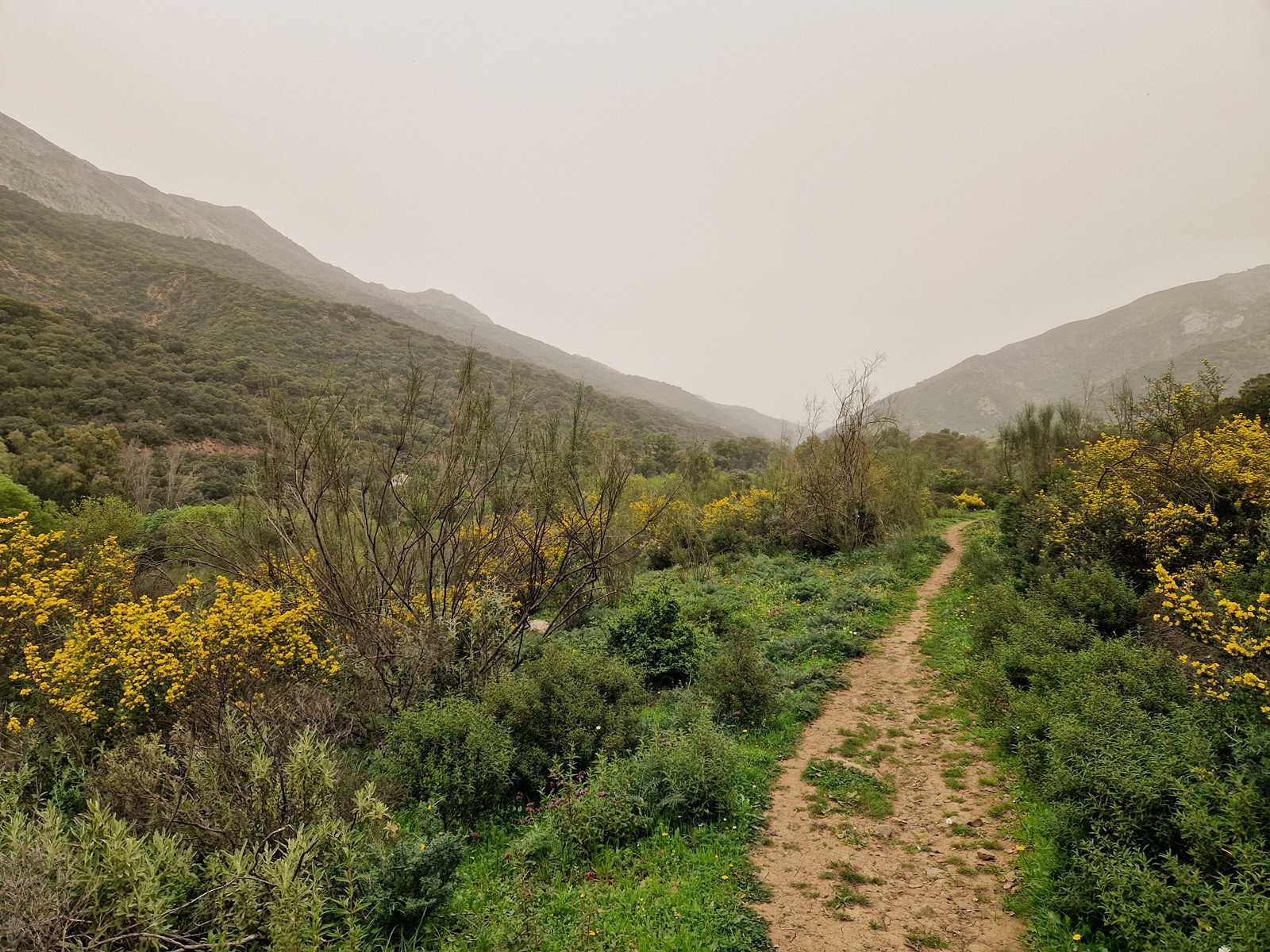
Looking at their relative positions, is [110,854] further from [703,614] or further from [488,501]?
[703,614]

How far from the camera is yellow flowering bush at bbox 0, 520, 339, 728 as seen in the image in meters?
6.23

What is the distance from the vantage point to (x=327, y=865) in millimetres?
3836

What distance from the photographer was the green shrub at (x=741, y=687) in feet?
24.3

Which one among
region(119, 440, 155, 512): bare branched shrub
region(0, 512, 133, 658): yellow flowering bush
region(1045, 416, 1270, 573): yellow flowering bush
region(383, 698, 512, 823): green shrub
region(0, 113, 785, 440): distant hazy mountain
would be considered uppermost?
region(0, 113, 785, 440): distant hazy mountain

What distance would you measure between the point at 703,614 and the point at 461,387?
7.28 metres

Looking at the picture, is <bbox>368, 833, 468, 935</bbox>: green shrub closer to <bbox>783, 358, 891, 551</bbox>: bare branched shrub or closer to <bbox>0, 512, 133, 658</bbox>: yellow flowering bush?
<bbox>0, 512, 133, 658</bbox>: yellow flowering bush

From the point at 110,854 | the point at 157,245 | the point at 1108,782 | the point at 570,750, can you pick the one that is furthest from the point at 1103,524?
the point at 157,245

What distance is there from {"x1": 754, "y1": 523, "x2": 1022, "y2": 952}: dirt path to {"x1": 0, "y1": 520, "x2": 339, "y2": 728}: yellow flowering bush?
20.7 ft

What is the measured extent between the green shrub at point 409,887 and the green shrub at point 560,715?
6.35 feet

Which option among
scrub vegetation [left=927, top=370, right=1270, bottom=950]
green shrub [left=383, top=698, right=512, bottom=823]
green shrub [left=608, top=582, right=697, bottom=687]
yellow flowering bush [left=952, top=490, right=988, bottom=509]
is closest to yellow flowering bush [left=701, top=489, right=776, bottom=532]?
scrub vegetation [left=927, top=370, right=1270, bottom=950]

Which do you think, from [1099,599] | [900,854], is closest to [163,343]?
[900,854]

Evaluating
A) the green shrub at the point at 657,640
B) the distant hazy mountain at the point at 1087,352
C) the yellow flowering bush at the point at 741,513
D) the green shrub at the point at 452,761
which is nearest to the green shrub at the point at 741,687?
the green shrub at the point at 657,640

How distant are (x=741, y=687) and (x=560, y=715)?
2.73 meters

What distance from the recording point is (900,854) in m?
4.64
